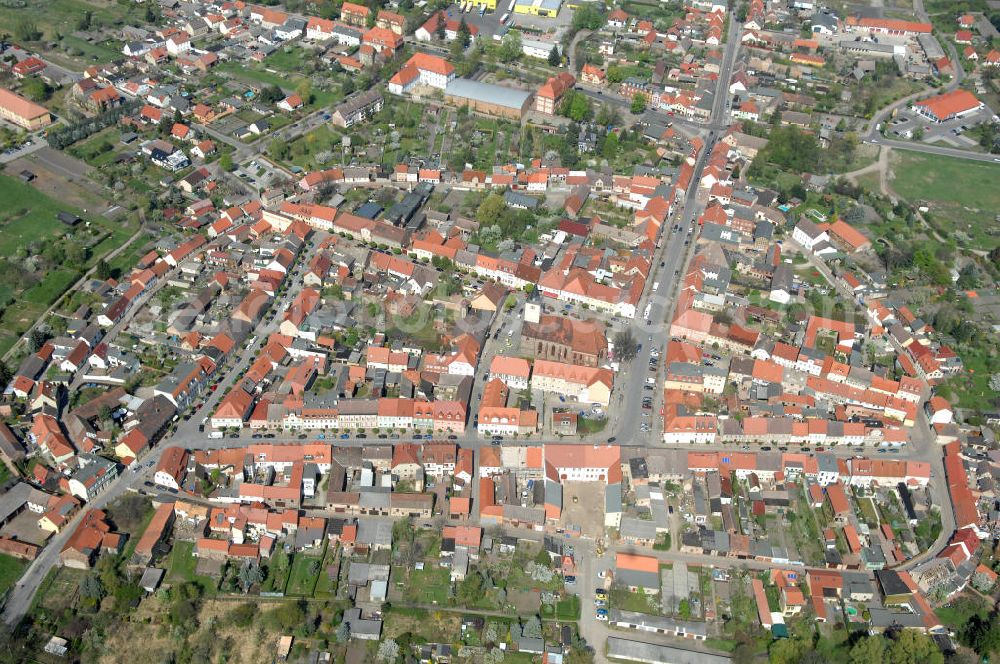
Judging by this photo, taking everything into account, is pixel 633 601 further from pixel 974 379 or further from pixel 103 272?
pixel 103 272

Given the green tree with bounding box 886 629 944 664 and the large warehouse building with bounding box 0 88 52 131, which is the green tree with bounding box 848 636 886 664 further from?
the large warehouse building with bounding box 0 88 52 131

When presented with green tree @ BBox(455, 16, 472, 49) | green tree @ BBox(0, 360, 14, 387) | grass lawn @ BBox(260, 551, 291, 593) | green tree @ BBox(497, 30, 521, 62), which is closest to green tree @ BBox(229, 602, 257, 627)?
grass lawn @ BBox(260, 551, 291, 593)

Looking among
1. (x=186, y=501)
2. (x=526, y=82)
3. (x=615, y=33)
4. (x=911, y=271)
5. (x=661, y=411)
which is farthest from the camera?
(x=615, y=33)

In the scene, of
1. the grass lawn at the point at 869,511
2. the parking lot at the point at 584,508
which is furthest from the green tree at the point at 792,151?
the parking lot at the point at 584,508

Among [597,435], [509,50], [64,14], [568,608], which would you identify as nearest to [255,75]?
[509,50]

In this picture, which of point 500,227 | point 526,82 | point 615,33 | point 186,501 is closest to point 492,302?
point 500,227

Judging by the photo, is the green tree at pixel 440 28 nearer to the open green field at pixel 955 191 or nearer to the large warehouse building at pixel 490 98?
the large warehouse building at pixel 490 98

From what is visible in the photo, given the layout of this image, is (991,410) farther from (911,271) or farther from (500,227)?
(500,227)
